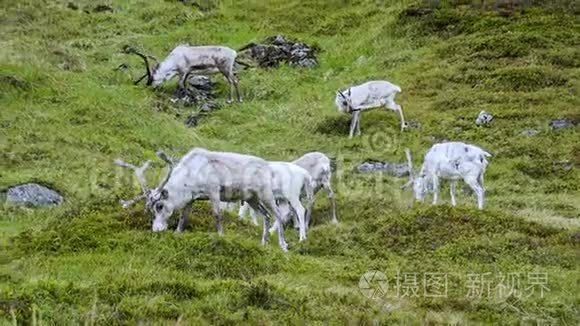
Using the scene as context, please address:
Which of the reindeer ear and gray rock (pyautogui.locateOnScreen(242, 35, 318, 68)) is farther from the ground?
gray rock (pyautogui.locateOnScreen(242, 35, 318, 68))

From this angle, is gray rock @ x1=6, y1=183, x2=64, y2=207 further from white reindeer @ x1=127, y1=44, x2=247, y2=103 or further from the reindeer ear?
white reindeer @ x1=127, y1=44, x2=247, y2=103

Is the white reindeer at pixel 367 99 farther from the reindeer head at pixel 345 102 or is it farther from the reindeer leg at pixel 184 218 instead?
the reindeer leg at pixel 184 218

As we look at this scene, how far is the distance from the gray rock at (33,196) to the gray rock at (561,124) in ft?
58.1

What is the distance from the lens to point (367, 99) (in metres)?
33.1

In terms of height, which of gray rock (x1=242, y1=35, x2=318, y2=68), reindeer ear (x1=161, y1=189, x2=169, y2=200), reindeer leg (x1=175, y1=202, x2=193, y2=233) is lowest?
reindeer leg (x1=175, y1=202, x2=193, y2=233)

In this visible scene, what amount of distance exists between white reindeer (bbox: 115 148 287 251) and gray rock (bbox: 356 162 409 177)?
414 inches

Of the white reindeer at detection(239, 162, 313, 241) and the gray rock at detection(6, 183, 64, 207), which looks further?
the gray rock at detection(6, 183, 64, 207)

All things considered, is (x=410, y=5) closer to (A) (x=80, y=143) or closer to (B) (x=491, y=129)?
(B) (x=491, y=129)

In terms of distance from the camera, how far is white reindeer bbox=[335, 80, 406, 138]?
108ft

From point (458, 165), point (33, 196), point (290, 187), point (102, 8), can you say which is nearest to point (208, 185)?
point (290, 187)

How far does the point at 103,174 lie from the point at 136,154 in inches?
134

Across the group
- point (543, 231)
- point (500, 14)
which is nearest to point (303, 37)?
point (500, 14)

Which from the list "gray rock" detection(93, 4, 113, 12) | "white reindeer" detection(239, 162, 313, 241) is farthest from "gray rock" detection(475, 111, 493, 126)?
"gray rock" detection(93, 4, 113, 12)

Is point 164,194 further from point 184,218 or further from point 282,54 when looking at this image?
point 282,54
